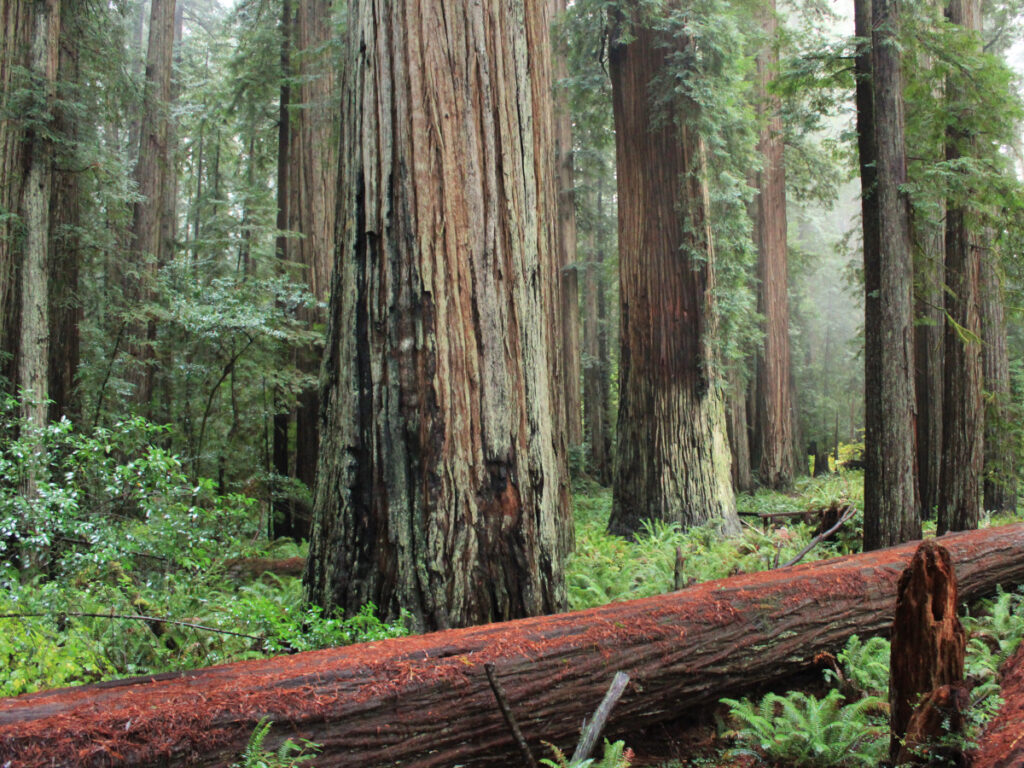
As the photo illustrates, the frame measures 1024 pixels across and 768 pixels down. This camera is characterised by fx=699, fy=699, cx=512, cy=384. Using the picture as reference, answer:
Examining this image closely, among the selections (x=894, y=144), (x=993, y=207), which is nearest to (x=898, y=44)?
(x=894, y=144)

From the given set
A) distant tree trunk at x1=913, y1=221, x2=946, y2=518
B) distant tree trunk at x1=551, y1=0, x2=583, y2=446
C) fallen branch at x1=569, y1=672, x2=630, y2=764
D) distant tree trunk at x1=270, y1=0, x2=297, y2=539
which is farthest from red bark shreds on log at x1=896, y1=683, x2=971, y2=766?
distant tree trunk at x1=551, y1=0, x2=583, y2=446

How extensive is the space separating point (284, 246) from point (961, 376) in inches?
422

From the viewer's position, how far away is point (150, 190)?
16734mm

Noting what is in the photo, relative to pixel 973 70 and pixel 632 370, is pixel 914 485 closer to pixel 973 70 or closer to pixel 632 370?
pixel 632 370

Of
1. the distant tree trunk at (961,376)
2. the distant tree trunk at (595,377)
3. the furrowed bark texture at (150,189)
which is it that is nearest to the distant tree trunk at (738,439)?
the distant tree trunk at (595,377)

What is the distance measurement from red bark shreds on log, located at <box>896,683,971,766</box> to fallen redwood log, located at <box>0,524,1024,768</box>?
0.94 meters

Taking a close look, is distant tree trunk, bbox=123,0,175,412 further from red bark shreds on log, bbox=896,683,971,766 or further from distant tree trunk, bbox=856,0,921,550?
red bark shreds on log, bbox=896,683,971,766

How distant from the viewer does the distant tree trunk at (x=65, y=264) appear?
408 inches

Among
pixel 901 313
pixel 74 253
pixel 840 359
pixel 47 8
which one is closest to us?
pixel 901 313

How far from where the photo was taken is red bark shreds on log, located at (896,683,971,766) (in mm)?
2854

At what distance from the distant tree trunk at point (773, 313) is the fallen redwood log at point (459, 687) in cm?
A: 1430

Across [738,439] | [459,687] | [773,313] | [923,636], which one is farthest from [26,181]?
[773,313]

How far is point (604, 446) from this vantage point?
23609 mm

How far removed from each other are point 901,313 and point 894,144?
1.64 metres
